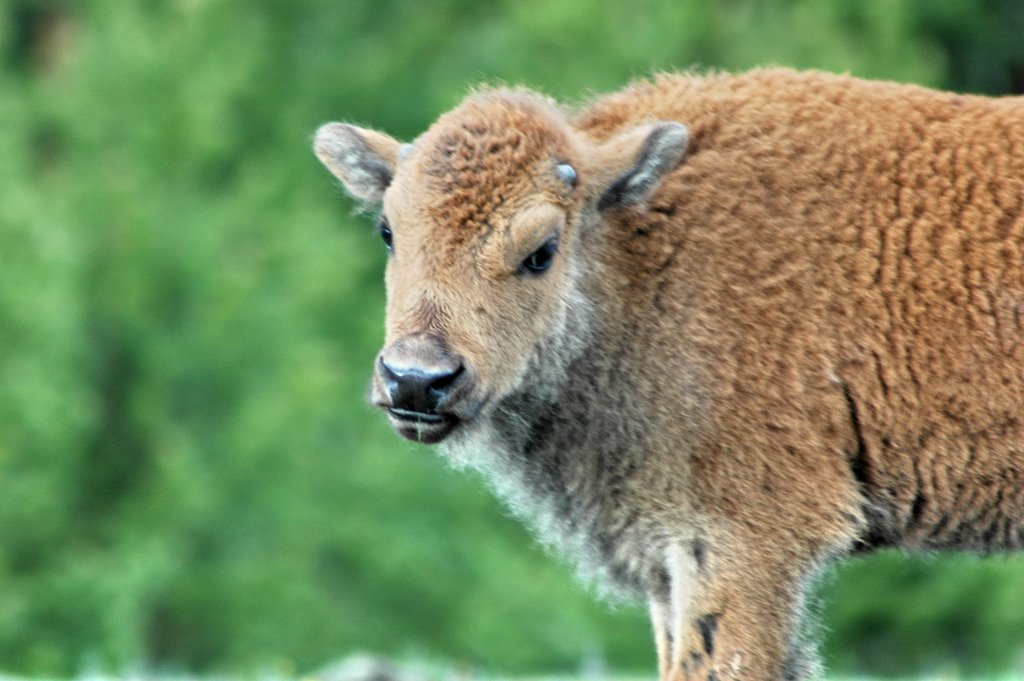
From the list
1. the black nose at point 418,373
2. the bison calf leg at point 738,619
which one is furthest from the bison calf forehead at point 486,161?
the bison calf leg at point 738,619

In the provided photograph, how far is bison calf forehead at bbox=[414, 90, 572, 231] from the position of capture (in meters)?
7.54

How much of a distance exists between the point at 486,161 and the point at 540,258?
468 millimetres

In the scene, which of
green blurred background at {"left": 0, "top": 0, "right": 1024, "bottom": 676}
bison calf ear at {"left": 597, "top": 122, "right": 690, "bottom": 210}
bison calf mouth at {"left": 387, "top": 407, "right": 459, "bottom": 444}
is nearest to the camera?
bison calf mouth at {"left": 387, "top": 407, "right": 459, "bottom": 444}

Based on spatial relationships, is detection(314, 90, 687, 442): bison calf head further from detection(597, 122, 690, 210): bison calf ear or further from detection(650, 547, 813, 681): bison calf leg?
detection(650, 547, 813, 681): bison calf leg

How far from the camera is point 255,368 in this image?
2661cm

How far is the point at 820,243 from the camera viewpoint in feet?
25.7

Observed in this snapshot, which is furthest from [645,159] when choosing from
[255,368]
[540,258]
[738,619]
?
[255,368]

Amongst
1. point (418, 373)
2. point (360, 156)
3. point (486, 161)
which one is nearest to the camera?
point (418, 373)

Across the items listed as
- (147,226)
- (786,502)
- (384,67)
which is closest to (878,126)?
(786,502)

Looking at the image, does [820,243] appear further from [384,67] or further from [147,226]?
[384,67]

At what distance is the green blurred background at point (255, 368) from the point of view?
2097 cm

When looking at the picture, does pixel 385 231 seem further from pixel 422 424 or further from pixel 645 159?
pixel 645 159

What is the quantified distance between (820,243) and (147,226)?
17922 mm

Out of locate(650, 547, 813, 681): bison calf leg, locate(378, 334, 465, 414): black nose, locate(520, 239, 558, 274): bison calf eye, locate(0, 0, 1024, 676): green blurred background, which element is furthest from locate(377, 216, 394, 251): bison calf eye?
locate(0, 0, 1024, 676): green blurred background
